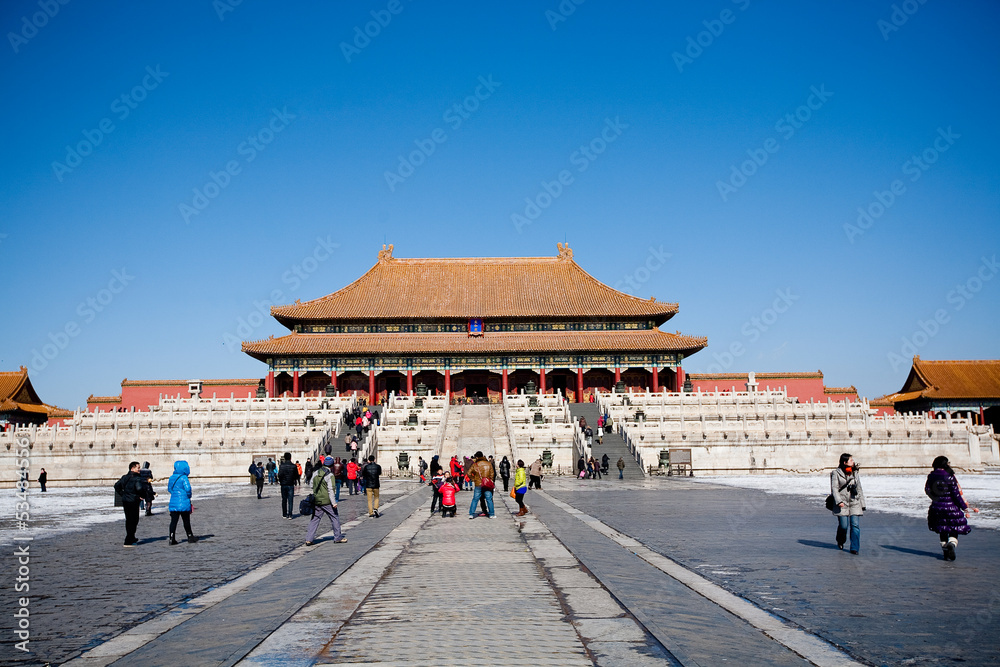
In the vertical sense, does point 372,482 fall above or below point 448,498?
above

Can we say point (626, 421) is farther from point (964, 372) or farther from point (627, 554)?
point (964, 372)

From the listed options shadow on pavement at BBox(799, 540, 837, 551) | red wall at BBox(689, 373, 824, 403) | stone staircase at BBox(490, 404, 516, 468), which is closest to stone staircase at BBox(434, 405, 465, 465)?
stone staircase at BBox(490, 404, 516, 468)

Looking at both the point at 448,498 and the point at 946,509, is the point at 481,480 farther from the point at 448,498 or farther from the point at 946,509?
the point at 946,509

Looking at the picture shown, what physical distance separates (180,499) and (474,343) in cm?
4397

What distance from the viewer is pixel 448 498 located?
1530 centimetres

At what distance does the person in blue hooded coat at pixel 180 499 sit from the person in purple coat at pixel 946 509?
1024cm

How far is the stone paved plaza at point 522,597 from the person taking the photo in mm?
5512

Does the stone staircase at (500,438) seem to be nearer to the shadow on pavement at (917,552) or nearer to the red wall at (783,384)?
the shadow on pavement at (917,552)

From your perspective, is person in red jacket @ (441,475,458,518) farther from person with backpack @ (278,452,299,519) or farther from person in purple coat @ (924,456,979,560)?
person in purple coat @ (924,456,979,560)

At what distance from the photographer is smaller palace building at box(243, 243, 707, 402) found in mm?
55125

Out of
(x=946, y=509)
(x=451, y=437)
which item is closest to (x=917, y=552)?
(x=946, y=509)

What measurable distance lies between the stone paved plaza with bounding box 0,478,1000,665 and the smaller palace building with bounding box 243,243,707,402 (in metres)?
41.7

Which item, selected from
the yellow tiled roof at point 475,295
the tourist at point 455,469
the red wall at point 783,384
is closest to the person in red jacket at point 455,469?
the tourist at point 455,469

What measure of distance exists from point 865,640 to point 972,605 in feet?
5.95
